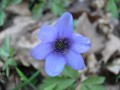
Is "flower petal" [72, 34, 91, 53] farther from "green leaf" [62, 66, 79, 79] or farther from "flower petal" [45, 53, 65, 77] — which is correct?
"green leaf" [62, 66, 79, 79]

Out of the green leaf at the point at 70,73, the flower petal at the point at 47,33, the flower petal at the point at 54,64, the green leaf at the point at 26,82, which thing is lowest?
the green leaf at the point at 26,82

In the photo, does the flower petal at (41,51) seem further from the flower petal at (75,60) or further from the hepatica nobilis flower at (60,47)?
the flower petal at (75,60)

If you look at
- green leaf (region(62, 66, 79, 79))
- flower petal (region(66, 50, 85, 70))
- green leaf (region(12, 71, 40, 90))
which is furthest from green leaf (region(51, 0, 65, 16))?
flower petal (region(66, 50, 85, 70))

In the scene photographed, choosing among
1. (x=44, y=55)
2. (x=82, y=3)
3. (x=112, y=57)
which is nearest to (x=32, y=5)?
(x=82, y=3)

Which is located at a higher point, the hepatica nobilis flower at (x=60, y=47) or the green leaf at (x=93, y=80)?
the hepatica nobilis flower at (x=60, y=47)

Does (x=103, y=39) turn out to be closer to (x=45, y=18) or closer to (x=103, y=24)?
(x=103, y=24)

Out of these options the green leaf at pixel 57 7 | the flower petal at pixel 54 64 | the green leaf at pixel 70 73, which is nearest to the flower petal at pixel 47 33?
the flower petal at pixel 54 64

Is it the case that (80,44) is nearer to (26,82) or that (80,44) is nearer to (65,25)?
(65,25)

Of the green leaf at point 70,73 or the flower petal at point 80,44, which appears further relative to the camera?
the green leaf at point 70,73
